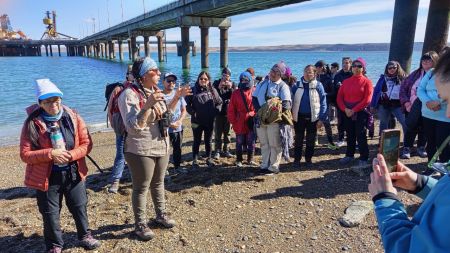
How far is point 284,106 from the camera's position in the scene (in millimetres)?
5867

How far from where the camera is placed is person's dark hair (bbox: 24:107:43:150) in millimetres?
3395

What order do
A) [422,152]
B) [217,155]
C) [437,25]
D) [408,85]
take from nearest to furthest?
[408,85], [422,152], [217,155], [437,25]

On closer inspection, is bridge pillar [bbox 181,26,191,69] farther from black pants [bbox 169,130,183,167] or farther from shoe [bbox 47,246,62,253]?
shoe [bbox 47,246,62,253]

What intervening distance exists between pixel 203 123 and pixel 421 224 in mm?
5436

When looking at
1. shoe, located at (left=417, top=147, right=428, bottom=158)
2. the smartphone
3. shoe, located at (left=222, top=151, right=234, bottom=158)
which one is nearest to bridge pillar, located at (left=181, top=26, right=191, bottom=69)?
shoe, located at (left=222, top=151, right=234, bottom=158)

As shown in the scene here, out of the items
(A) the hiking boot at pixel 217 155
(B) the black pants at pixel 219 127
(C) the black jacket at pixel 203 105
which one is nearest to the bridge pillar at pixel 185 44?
(B) the black pants at pixel 219 127

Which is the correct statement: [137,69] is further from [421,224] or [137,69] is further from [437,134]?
[437,134]

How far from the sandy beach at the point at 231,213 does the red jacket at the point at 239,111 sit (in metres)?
Answer: 0.83

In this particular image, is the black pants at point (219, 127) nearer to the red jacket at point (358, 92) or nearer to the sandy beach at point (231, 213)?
the sandy beach at point (231, 213)

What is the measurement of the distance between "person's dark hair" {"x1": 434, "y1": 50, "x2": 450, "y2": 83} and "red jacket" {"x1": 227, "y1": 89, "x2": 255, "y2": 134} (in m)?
5.17

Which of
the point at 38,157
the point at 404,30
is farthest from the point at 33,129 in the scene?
the point at 404,30

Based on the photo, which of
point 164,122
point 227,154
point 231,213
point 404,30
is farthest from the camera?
point 404,30

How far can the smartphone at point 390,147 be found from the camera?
1.84 m

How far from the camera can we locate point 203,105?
21.2 feet
